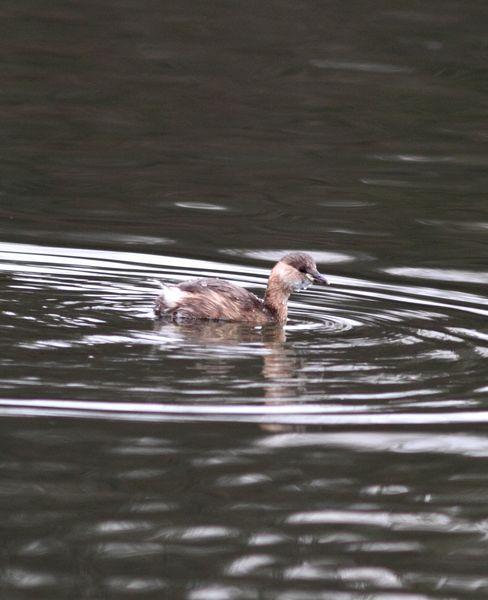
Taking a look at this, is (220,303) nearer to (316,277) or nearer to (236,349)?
(316,277)

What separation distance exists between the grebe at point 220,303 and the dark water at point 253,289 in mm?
136

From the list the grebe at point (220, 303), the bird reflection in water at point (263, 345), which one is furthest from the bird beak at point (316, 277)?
the bird reflection in water at point (263, 345)

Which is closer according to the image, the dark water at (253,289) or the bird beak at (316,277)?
the dark water at (253,289)

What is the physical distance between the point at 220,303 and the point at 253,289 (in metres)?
1.31

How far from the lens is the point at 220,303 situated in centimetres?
935

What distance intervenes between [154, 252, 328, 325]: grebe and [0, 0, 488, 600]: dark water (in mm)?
136

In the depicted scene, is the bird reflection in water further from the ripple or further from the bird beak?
the bird beak

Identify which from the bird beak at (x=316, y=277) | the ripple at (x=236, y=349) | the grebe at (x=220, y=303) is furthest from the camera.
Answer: the bird beak at (x=316, y=277)

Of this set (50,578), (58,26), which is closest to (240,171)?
(58,26)

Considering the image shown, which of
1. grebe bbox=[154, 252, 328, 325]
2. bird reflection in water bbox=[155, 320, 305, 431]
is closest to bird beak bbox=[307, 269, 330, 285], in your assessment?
grebe bbox=[154, 252, 328, 325]

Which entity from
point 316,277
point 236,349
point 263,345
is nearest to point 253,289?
point 316,277

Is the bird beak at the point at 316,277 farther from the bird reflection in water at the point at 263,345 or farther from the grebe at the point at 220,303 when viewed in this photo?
the bird reflection in water at the point at 263,345

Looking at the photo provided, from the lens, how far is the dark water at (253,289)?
579 cm

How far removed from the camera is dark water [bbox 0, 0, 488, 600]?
19.0ft
